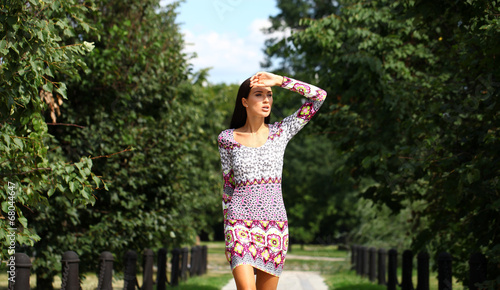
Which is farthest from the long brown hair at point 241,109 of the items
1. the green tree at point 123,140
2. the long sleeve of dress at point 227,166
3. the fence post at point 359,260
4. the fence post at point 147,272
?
the fence post at point 359,260

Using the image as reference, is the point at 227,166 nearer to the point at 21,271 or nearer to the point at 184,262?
the point at 21,271

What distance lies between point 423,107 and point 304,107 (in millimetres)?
3684

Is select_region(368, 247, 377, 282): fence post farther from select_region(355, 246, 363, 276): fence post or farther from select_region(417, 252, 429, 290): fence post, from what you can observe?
select_region(417, 252, 429, 290): fence post

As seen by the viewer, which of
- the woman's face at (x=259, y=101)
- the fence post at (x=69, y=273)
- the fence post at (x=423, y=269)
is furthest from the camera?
the fence post at (x=423, y=269)

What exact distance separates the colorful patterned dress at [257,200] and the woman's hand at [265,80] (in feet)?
0.61

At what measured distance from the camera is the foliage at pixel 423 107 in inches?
274

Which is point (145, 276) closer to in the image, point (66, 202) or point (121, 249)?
point (121, 249)

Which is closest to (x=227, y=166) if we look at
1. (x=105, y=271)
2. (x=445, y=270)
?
(x=105, y=271)

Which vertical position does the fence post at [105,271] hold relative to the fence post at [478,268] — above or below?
below

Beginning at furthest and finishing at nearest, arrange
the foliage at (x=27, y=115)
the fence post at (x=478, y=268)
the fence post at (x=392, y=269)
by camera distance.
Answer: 1. the fence post at (x=392, y=269)
2. the fence post at (x=478, y=268)
3. the foliage at (x=27, y=115)

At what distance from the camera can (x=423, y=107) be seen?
28.2 feet

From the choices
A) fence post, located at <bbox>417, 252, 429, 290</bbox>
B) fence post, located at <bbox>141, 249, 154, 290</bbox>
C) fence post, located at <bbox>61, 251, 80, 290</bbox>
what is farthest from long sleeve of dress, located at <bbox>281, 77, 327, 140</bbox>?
A: fence post, located at <bbox>141, 249, 154, 290</bbox>

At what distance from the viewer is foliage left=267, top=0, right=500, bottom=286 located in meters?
6.97

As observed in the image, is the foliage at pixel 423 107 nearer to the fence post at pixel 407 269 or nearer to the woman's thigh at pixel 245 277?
the fence post at pixel 407 269
